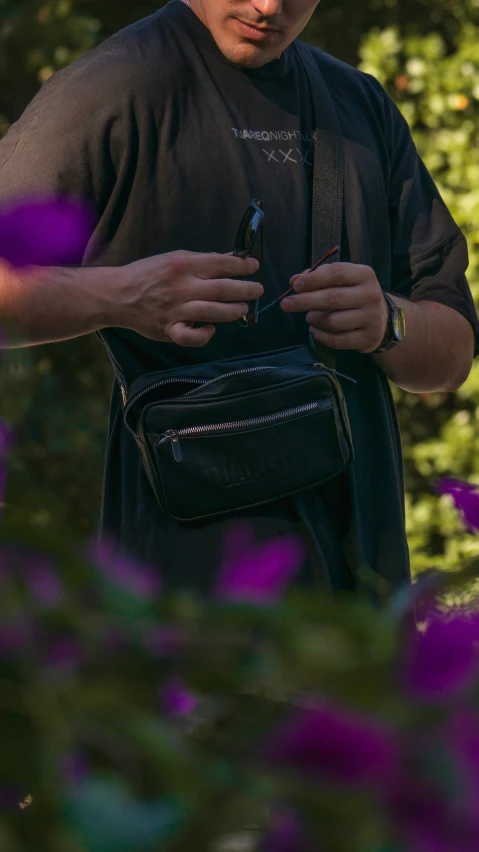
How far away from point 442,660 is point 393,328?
1.52 m

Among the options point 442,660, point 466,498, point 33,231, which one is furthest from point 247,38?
point 442,660

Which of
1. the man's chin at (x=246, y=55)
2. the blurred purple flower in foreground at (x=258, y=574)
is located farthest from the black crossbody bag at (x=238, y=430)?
the blurred purple flower in foreground at (x=258, y=574)

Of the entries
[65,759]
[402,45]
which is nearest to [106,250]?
[65,759]

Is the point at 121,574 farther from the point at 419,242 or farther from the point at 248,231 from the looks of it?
the point at 419,242

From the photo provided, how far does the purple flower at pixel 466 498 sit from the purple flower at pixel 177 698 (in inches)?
10.9

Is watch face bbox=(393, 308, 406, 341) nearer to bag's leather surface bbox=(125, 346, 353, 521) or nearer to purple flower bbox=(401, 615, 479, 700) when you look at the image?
bag's leather surface bbox=(125, 346, 353, 521)

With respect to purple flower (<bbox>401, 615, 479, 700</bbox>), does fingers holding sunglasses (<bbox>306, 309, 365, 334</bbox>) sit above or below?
below

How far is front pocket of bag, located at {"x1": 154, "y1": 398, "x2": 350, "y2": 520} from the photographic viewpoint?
175cm

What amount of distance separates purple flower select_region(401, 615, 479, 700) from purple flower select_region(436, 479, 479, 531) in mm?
201

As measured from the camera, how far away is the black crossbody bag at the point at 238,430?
68.4 inches

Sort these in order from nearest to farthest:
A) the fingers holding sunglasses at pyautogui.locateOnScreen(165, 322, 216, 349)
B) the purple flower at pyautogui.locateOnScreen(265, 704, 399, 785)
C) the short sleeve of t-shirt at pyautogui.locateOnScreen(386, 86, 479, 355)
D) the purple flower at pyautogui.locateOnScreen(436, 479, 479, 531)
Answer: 1. the purple flower at pyautogui.locateOnScreen(265, 704, 399, 785)
2. the purple flower at pyautogui.locateOnScreen(436, 479, 479, 531)
3. the fingers holding sunglasses at pyautogui.locateOnScreen(165, 322, 216, 349)
4. the short sleeve of t-shirt at pyautogui.locateOnScreen(386, 86, 479, 355)

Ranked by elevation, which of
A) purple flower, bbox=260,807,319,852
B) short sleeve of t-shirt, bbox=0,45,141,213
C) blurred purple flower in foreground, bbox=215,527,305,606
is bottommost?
short sleeve of t-shirt, bbox=0,45,141,213

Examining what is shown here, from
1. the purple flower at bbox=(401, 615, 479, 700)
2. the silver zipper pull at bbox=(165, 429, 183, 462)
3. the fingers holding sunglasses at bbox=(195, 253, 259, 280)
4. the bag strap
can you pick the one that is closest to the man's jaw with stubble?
the bag strap

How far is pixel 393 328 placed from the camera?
1904 mm
